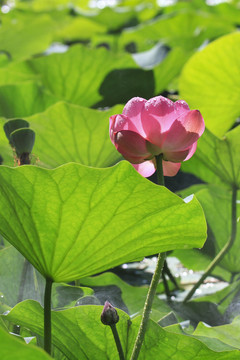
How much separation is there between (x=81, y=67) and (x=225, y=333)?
80cm

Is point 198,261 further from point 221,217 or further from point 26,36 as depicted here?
point 26,36

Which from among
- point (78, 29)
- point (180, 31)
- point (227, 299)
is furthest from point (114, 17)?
point (227, 299)

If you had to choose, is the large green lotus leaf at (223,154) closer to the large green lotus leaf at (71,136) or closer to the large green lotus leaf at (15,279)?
the large green lotus leaf at (71,136)

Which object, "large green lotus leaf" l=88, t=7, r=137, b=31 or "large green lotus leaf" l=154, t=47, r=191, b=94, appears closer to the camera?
"large green lotus leaf" l=154, t=47, r=191, b=94

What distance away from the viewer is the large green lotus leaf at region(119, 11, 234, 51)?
5.33 feet

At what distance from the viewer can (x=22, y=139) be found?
66cm

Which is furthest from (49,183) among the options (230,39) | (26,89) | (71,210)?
(230,39)

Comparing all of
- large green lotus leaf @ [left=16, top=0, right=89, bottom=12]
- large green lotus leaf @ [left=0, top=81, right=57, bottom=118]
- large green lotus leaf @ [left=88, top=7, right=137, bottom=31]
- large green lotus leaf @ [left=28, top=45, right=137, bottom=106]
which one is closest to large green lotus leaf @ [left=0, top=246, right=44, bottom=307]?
large green lotus leaf @ [left=0, top=81, right=57, bottom=118]

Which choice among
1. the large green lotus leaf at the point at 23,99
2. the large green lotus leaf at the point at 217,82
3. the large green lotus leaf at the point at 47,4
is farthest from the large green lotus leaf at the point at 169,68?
the large green lotus leaf at the point at 47,4

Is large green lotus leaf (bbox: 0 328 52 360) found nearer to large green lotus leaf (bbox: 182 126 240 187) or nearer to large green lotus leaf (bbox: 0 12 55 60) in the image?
large green lotus leaf (bbox: 182 126 240 187)

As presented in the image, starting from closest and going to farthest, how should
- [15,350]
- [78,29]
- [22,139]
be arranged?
[15,350], [22,139], [78,29]

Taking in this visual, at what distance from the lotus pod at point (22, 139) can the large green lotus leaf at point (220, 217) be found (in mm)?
304

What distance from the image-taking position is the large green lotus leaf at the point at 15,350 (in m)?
0.36

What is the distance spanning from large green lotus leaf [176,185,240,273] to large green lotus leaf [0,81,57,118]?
0.38 m
